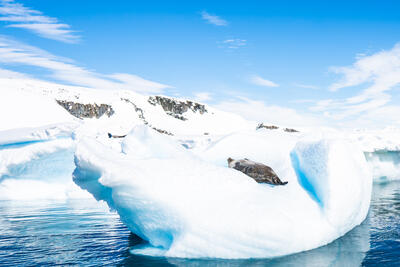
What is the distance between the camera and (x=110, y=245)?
7004mm

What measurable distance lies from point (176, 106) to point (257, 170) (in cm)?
7931

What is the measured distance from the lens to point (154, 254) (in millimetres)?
6188

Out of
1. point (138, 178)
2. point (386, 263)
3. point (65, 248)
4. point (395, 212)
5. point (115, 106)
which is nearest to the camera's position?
point (386, 263)

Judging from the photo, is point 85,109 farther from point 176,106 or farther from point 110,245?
point 110,245

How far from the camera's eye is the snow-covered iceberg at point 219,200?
590 centimetres

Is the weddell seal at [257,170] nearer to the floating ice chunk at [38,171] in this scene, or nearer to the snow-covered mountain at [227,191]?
the snow-covered mountain at [227,191]

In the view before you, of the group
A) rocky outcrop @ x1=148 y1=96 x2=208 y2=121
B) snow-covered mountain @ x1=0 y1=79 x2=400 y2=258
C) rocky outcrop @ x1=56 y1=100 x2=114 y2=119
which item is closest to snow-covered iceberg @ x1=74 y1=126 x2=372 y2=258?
snow-covered mountain @ x1=0 y1=79 x2=400 y2=258

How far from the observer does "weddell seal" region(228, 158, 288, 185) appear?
8303mm

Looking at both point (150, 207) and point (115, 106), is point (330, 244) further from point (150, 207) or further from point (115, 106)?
point (115, 106)

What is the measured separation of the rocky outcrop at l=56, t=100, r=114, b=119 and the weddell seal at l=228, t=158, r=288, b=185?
53.8m

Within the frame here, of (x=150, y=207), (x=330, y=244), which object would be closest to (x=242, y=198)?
(x=150, y=207)

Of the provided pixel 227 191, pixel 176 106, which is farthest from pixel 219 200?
pixel 176 106

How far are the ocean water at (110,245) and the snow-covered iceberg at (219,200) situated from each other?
0.93ft

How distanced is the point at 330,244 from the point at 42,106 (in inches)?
802
